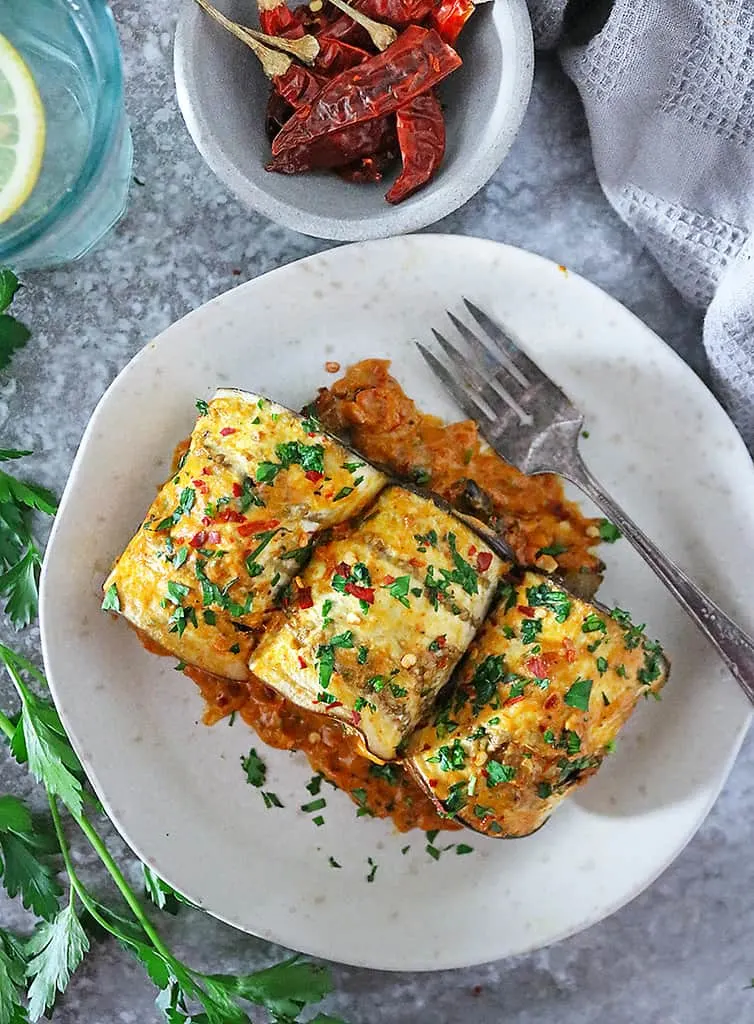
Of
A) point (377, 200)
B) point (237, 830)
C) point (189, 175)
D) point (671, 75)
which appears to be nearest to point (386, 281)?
point (377, 200)

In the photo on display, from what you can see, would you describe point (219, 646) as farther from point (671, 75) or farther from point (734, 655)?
point (671, 75)

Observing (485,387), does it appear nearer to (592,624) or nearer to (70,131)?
(592,624)

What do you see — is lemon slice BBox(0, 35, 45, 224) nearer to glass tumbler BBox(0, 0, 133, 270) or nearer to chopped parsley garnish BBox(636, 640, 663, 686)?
glass tumbler BBox(0, 0, 133, 270)

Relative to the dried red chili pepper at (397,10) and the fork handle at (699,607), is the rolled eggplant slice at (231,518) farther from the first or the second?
the dried red chili pepper at (397,10)

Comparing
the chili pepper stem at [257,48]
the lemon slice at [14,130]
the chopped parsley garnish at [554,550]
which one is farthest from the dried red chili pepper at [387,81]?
the chopped parsley garnish at [554,550]

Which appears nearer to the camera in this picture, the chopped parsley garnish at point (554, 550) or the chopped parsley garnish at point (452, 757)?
the chopped parsley garnish at point (452, 757)

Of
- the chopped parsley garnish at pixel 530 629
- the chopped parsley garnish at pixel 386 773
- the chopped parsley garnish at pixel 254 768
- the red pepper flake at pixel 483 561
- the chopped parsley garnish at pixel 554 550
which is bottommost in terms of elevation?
the chopped parsley garnish at pixel 254 768

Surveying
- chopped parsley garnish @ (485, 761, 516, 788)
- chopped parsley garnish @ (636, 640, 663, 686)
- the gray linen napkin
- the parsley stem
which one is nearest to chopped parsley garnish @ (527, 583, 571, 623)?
chopped parsley garnish @ (636, 640, 663, 686)
